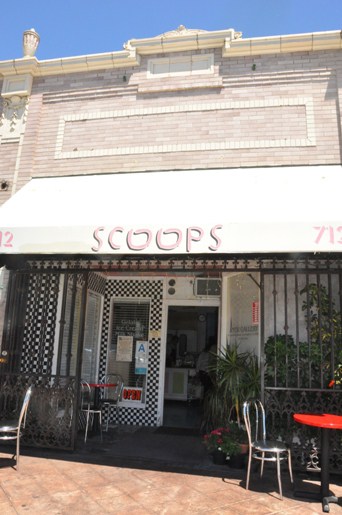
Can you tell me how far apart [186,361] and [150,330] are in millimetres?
4686

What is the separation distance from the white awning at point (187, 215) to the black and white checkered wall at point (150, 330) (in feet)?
8.68

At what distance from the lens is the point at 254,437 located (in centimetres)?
554

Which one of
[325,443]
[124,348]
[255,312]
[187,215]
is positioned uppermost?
[187,215]

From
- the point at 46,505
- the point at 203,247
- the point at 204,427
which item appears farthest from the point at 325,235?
the point at 204,427

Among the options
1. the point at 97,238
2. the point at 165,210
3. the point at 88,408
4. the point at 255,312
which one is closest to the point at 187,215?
the point at 165,210

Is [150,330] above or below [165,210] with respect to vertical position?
below

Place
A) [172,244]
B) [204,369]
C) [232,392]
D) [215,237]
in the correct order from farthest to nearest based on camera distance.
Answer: [204,369], [232,392], [172,244], [215,237]

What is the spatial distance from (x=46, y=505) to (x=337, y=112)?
6763 millimetres

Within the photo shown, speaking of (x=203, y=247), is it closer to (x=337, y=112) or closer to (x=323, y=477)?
(x=323, y=477)

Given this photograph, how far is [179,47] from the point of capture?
7.55 metres

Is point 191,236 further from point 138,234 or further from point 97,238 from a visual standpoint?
point 97,238

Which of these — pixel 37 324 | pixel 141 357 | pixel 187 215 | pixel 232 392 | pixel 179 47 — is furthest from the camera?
pixel 141 357

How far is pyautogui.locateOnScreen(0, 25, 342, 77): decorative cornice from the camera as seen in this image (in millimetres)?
6995

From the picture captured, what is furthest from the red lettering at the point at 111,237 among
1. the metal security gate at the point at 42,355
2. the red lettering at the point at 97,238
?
the metal security gate at the point at 42,355
